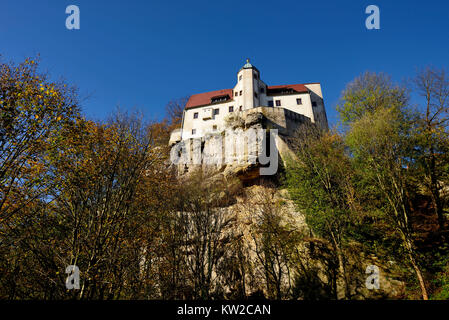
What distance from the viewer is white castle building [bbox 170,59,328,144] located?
39406 millimetres

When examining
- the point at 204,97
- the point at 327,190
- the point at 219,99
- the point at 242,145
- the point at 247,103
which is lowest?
the point at 327,190

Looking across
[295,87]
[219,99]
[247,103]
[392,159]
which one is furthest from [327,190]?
[219,99]

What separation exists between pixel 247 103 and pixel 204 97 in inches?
428

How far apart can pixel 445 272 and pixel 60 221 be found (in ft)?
68.2

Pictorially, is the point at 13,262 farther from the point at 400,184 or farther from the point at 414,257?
the point at 400,184

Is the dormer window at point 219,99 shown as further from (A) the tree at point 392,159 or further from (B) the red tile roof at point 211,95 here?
(A) the tree at point 392,159

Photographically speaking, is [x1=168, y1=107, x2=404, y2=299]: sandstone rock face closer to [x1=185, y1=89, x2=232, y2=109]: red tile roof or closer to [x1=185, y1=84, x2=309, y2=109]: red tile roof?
[x1=185, y1=84, x2=309, y2=109]: red tile roof

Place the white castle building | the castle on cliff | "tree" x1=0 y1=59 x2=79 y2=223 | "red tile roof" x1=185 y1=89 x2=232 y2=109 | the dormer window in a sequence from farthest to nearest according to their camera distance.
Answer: "red tile roof" x1=185 y1=89 x2=232 y2=109, the dormer window, the white castle building, the castle on cliff, "tree" x1=0 y1=59 x2=79 y2=223

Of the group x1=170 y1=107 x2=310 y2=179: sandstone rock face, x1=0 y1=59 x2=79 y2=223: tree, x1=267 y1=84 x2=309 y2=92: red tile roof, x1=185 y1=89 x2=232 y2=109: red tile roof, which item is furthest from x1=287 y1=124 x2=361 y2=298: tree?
x1=185 y1=89 x2=232 y2=109: red tile roof

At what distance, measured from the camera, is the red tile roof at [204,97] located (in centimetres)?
4353

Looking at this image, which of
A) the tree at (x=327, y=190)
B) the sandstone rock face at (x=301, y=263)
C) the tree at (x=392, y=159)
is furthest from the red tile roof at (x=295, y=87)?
the sandstone rock face at (x=301, y=263)

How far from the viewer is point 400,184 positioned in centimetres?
1464

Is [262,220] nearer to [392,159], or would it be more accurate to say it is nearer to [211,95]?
[392,159]

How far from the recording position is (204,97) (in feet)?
151
